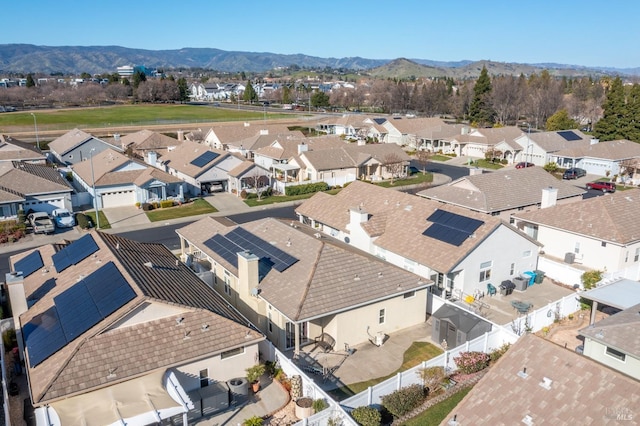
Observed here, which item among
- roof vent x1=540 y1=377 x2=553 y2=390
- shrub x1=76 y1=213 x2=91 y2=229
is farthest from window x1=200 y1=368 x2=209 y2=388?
shrub x1=76 y1=213 x2=91 y2=229

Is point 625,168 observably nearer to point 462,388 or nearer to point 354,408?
point 462,388

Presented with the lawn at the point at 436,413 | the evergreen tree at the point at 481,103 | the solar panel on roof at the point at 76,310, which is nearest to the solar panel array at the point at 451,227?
the lawn at the point at 436,413

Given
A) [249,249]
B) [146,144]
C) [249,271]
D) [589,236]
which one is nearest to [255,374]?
[249,271]

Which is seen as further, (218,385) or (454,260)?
(454,260)

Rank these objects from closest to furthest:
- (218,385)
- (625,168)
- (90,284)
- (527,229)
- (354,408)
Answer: (354,408), (218,385), (90,284), (527,229), (625,168)

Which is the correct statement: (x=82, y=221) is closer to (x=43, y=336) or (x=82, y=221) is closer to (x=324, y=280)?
(x=43, y=336)

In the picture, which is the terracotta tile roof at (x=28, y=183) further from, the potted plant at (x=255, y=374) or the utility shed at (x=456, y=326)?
the utility shed at (x=456, y=326)

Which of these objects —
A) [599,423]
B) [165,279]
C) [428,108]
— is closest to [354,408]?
[599,423]
